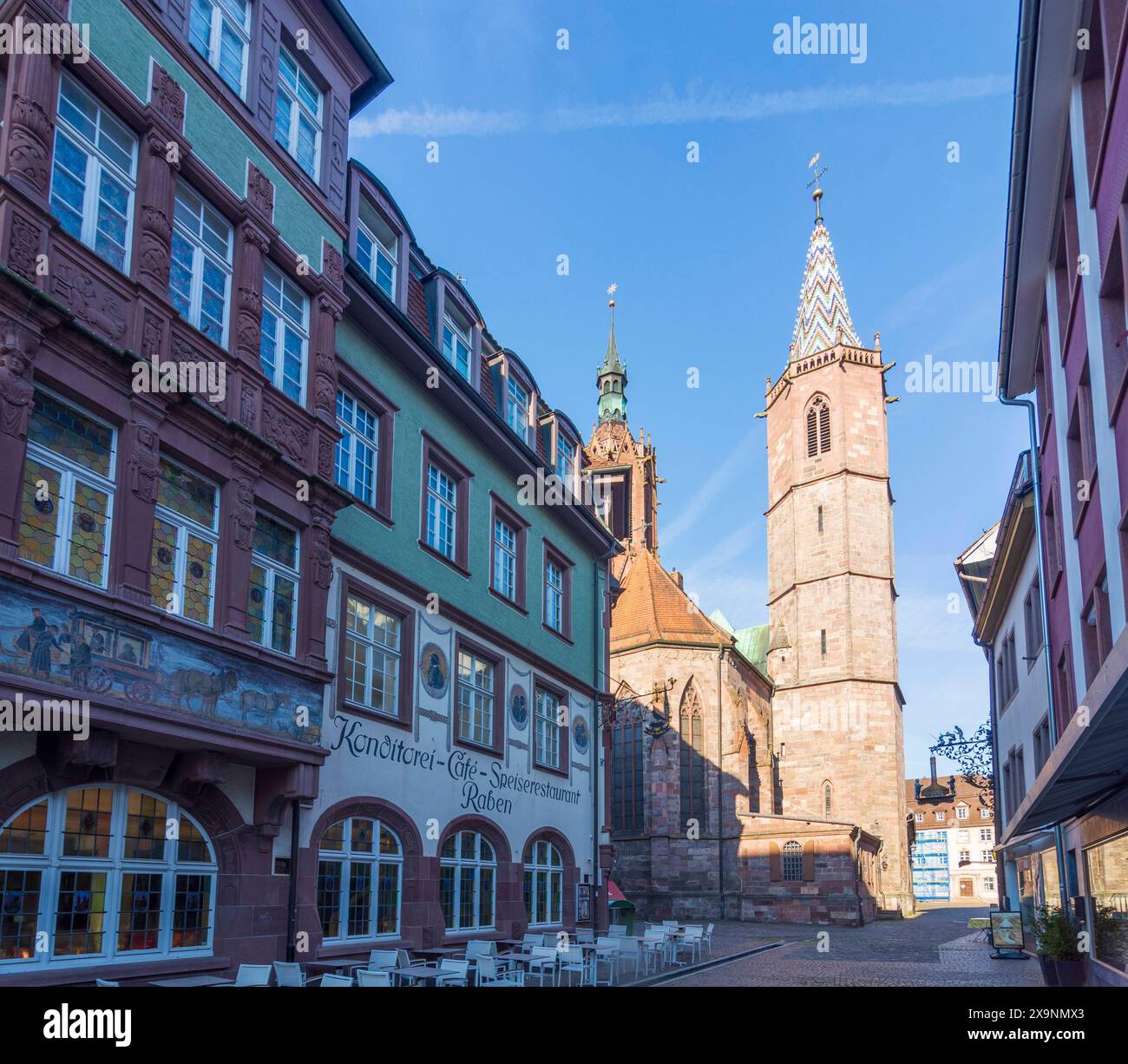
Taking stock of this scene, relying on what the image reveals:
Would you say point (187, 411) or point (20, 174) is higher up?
point (20, 174)

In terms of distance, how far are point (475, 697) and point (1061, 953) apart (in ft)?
32.7

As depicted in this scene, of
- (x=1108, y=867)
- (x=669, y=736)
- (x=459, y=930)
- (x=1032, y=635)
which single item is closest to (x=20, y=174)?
(x=459, y=930)

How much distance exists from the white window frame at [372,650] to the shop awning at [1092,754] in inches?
352

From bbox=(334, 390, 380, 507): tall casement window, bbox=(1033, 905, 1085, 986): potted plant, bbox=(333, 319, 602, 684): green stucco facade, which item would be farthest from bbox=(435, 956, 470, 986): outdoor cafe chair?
bbox=(1033, 905, 1085, 986): potted plant

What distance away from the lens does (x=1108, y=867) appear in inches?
577

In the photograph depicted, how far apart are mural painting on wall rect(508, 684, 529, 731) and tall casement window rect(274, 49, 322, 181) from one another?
10216 millimetres

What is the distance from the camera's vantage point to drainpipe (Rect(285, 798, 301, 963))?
1328 centimetres

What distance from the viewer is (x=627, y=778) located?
51.1 meters

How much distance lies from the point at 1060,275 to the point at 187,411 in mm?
12022

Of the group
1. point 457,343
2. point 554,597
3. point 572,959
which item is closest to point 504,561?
point 554,597

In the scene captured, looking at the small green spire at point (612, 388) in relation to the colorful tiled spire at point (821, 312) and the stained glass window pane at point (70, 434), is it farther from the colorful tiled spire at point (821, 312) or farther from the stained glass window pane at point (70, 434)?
the stained glass window pane at point (70, 434)

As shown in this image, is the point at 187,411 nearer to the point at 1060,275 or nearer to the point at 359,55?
the point at 359,55

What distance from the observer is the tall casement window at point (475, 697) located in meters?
19.3

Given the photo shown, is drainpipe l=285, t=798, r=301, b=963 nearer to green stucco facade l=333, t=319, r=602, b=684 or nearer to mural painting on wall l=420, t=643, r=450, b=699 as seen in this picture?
green stucco facade l=333, t=319, r=602, b=684
